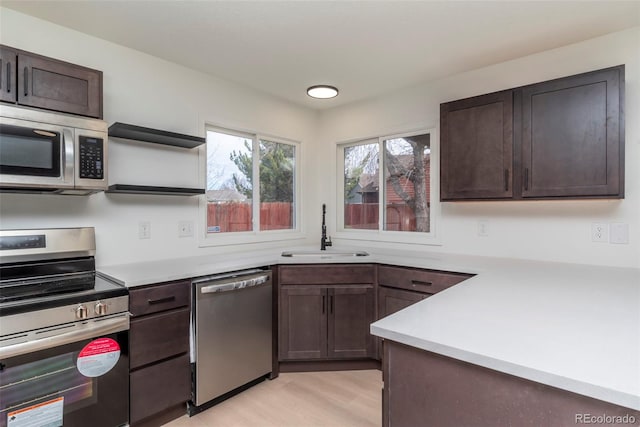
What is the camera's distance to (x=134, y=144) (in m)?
2.30

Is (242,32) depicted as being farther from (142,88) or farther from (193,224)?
(193,224)

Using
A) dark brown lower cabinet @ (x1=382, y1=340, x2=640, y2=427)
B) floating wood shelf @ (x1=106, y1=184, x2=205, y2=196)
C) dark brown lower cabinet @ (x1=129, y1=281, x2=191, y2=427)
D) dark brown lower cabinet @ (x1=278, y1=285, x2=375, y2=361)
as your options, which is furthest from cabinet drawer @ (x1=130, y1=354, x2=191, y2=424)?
dark brown lower cabinet @ (x1=382, y1=340, x2=640, y2=427)

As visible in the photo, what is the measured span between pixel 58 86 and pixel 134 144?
606 mm

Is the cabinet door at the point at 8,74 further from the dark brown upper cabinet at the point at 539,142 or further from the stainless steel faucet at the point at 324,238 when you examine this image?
the dark brown upper cabinet at the point at 539,142

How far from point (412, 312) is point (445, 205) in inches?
71.7

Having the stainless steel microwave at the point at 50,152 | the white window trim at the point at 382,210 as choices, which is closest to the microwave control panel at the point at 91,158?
the stainless steel microwave at the point at 50,152

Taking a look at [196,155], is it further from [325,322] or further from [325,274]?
[325,322]

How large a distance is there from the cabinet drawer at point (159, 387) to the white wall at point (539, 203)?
81.6 inches

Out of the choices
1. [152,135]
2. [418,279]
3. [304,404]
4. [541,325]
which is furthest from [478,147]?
[152,135]

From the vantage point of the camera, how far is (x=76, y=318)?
5.04 ft

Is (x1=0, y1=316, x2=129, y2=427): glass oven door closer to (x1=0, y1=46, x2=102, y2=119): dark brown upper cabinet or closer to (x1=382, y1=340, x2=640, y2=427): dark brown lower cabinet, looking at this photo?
(x1=0, y1=46, x2=102, y2=119): dark brown upper cabinet

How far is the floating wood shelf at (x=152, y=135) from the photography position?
2.04 metres

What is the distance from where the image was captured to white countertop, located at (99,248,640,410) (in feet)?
2.45

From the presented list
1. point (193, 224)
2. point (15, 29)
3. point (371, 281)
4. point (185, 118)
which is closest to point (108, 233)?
point (193, 224)
